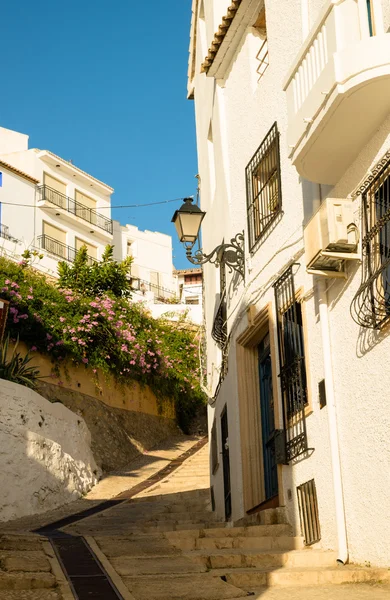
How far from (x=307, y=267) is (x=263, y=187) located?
A: 3.27m

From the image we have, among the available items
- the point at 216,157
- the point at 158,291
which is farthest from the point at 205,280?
the point at 158,291

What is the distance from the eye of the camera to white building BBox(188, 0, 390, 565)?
24.0 feet

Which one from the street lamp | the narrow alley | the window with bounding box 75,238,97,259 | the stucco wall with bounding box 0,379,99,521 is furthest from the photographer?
the window with bounding box 75,238,97,259

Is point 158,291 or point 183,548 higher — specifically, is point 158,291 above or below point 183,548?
above

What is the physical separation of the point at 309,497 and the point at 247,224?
4211 millimetres

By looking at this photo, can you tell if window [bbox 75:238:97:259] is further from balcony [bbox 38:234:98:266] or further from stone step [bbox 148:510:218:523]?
stone step [bbox 148:510:218:523]

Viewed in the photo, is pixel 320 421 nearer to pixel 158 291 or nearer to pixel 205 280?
pixel 205 280

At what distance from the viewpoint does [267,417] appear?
11398mm

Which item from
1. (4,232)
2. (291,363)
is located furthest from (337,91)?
(4,232)

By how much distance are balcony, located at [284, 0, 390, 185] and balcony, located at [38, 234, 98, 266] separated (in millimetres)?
35642

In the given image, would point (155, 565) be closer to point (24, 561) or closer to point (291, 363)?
point (24, 561)

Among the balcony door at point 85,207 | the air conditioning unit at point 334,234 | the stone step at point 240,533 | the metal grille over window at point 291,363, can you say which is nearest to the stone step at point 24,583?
the stone step at point 240,533

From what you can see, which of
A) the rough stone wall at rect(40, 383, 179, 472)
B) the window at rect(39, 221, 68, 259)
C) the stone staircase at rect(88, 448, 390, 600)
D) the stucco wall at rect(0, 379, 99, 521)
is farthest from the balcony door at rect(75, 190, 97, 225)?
the stone staircase at rect(88, 448, 390, 600)

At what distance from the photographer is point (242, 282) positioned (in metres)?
12.2
